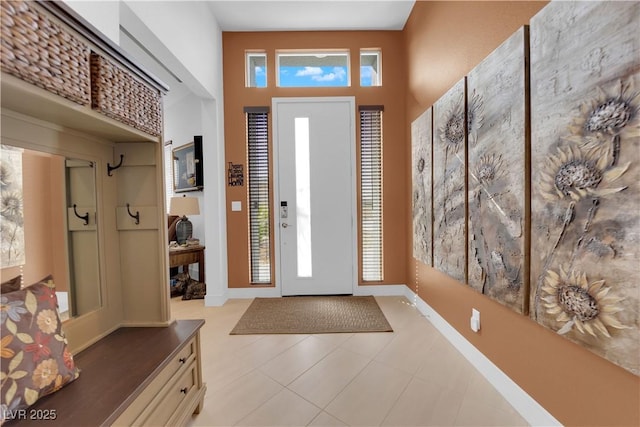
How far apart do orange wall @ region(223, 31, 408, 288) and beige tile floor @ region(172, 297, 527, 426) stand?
1.27m

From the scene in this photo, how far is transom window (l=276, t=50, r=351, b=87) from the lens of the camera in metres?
3.32

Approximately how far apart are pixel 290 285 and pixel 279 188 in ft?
4.01

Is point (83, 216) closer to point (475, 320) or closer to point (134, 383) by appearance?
point (134, 383)

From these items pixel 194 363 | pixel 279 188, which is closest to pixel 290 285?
pixel 279 188

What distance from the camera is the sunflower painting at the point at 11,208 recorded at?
3.00ft

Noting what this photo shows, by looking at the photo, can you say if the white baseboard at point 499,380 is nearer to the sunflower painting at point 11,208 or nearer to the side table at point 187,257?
the sunflower painting at point 11,208

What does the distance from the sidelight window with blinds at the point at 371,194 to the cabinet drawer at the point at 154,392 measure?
93.5 inches

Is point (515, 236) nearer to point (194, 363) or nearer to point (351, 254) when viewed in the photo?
point (194, 363)

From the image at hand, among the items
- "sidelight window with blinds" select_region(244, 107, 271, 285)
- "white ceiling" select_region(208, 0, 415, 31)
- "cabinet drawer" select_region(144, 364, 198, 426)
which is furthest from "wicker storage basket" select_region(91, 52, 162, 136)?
"white ceiling" select_region(208, 0, 415, 31)

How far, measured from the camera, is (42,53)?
77 centimetres

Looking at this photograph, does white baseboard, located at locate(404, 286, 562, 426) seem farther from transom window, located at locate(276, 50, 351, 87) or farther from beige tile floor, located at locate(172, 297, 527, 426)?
transom window, located at locate(276, 50, 351, 87)

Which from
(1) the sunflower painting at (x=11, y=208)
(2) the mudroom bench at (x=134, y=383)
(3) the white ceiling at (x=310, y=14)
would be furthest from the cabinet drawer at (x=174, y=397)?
(3) the white ceiling at (x=310, y=14)

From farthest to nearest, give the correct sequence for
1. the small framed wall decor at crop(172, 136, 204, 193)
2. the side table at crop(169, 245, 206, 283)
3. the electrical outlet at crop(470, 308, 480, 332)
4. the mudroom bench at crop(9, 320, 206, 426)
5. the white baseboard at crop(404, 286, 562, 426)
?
the small framed wall decor at crop(172, 136, 204, 193), the side table at crop(169, 245, 206, 283), the electrical outlet at crop(470, 308, 480, 332), the white baseboard at crop(404, 286, 562, 426), the mudroom bench at crop(9, 320, 206, 426)

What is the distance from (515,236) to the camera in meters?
1.34
